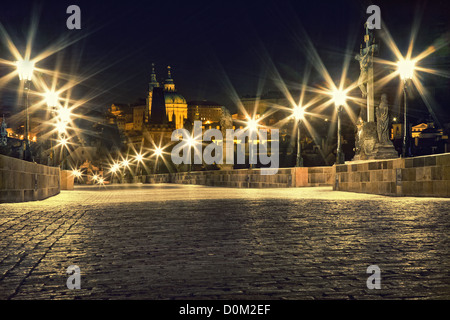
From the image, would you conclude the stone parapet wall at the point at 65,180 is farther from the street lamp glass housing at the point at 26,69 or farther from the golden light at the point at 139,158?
the golden light at the point at 139,158

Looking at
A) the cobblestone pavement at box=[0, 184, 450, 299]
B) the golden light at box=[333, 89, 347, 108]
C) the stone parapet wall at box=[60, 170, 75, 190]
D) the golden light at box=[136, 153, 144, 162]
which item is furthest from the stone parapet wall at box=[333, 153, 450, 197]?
the golden light at box=[136, 153, 144, 162]

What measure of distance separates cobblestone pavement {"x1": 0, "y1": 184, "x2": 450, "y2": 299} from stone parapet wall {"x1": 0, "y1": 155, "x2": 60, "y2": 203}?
14.1ft

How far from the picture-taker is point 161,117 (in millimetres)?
182750

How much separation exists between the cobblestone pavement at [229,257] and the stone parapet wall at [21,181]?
4.29m

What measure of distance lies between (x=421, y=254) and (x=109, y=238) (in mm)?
4135

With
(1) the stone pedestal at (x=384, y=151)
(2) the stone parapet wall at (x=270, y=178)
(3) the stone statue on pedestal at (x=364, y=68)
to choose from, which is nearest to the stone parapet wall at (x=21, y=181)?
(2) the stone parapet wall at (x=270, y=178)

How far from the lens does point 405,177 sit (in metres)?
15.4

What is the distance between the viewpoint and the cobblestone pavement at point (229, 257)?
3.83 m

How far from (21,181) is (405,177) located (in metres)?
11.6

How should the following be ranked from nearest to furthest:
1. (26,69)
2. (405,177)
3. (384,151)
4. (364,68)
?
(405,177) → (26,69) → (384,151) → (364,68)

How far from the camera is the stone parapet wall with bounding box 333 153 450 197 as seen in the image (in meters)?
13.6

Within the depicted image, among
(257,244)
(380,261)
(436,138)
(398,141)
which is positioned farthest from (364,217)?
(398,141)

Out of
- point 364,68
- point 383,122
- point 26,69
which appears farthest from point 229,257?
point 364,68

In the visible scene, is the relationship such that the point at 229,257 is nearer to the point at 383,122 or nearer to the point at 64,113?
the point at 383,122
